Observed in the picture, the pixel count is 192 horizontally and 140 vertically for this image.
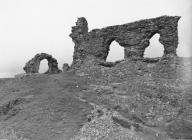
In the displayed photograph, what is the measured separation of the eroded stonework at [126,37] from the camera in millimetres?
28141

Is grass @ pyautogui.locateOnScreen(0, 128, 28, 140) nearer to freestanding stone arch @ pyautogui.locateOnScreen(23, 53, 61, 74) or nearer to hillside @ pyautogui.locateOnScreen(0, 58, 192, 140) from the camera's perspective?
hillside @ pyautogui.locateOnScreen(0, 58, 192, 140)

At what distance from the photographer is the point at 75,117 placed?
21797 mm

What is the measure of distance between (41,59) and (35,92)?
9288mm

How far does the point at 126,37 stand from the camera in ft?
98.0

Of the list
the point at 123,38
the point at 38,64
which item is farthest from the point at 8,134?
the point at 38,64

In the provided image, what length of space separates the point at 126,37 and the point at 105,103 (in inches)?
298

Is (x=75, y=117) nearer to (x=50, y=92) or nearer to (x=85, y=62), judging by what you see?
(x=50, y=92)

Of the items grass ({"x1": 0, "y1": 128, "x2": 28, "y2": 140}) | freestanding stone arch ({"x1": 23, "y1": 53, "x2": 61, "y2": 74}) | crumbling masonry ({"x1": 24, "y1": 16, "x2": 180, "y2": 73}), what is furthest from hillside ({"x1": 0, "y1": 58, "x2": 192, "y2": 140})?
freestanding stone arch ({"x1": 23, "y1": 53, "x2": 61, "y2": 74})

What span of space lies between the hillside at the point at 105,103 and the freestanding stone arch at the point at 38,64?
335 centimetres

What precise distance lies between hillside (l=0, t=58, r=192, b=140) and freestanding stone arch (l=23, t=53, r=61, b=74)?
335cm

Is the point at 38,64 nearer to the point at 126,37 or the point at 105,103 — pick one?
the point at 126,37

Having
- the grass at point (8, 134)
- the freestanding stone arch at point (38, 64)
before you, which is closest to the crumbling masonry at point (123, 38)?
the freestanding stone arch at point (38, 64)

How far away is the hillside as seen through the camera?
65.9ft

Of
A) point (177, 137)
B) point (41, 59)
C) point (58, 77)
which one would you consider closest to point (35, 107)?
point (58, 77)
